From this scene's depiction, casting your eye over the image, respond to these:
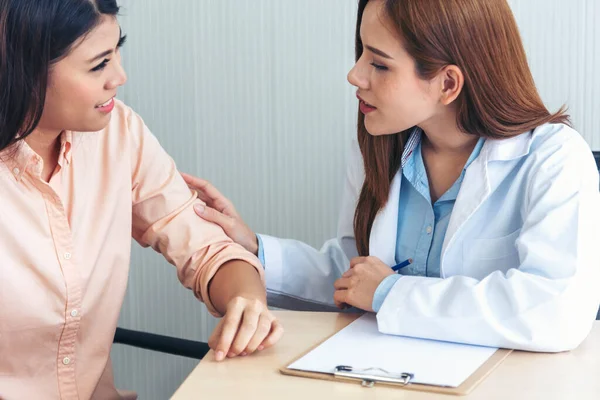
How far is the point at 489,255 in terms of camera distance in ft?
4.67

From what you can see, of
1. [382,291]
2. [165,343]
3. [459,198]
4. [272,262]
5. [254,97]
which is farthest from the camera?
[254,97]

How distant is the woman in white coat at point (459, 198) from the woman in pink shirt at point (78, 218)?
0.12 meters

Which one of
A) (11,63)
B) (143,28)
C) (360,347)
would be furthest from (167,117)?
(360,347)

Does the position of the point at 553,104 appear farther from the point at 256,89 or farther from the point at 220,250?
the point at 220,250

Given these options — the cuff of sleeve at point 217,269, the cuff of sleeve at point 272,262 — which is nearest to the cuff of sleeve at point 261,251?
the cuff of sleeve at point 272,262

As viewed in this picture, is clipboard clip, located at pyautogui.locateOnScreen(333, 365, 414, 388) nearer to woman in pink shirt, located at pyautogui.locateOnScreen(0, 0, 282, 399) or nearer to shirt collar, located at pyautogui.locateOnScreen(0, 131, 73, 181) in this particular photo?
woman in pink shirt, located at pyautogui.locateOnScreen(0, 0, 282, 399)

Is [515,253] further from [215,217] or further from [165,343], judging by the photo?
[165,343]

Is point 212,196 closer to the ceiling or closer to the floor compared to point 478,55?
closer to the floor

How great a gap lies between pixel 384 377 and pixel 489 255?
0.45 m

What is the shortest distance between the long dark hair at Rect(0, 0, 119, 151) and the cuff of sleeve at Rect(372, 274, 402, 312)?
59 centimetres

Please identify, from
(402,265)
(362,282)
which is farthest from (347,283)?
(402,265)

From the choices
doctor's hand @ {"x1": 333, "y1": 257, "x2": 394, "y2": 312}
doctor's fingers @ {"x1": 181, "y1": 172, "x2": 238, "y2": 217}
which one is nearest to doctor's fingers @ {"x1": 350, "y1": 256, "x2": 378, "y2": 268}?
doctor's hand @ {"x1": 333, "y1": 257, "x2": 394, "y2": 312}

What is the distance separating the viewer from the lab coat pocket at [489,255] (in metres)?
1.41

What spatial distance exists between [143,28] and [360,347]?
4.56 feet
